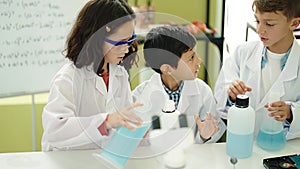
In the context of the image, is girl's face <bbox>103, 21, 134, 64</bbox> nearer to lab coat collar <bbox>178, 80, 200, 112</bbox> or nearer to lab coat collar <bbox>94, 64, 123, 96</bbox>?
lab coat collar <bbox>94, 64, 123, 96</bbox>

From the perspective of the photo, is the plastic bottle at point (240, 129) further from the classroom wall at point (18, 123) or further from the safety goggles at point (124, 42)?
the classroom wall at point (18, 123)

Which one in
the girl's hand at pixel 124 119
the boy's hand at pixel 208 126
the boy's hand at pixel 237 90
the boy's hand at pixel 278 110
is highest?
the boy's hand at pixel 237 90

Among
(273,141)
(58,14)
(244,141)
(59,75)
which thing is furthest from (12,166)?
(58,14)

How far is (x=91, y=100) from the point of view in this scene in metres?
1.19

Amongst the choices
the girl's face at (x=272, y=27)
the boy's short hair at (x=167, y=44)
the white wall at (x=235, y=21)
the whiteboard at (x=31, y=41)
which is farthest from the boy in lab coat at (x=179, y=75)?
the white wall at (x=235, y=21)

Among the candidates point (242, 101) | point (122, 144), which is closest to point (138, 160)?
point (122, 144)

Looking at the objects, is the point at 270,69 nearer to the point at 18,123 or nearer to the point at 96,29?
the point at 96,29

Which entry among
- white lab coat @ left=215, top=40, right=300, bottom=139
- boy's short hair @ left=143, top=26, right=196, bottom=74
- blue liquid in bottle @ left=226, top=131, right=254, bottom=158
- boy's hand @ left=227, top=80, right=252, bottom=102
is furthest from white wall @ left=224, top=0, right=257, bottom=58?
boy's short hair @ left=143, top=26, right=196, bottom=74

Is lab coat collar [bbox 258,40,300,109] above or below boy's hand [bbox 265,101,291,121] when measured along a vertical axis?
above

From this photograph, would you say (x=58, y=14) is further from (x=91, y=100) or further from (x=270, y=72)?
(x=270, y=72)

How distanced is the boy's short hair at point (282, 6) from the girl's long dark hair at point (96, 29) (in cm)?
39

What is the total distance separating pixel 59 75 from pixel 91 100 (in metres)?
0.11

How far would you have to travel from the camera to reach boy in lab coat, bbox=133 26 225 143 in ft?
3.47

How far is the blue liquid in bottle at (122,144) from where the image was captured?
1.07m
